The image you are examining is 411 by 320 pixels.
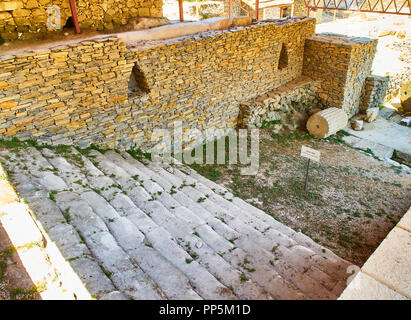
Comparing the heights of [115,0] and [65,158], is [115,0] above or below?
above

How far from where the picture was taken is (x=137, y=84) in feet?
23.6

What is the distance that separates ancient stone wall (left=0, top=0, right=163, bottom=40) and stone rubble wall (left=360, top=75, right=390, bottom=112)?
827 cm

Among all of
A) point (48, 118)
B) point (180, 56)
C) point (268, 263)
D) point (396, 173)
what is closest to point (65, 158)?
point (48, 118)

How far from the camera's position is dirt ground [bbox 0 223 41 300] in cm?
274

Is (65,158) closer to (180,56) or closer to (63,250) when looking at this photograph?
(63,250)

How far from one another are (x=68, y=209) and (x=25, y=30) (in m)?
4.39

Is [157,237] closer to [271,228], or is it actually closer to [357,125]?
[271,228]

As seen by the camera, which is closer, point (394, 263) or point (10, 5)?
point (394, 263)

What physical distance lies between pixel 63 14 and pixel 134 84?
84.0 inches

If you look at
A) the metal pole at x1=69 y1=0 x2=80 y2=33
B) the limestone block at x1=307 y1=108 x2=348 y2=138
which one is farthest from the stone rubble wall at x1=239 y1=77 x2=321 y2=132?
the metal pole at x1=69 y1=0 x2=80 y2=33

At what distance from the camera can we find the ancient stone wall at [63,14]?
20.2ft

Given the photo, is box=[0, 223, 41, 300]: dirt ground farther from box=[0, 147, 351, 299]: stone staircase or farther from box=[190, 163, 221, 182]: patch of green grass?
box=[190, 163, 221, 182]: patch of green grass

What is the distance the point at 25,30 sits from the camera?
6438 mm

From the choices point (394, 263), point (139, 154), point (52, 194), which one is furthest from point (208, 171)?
point (394, 263)
